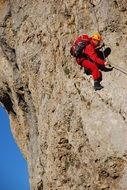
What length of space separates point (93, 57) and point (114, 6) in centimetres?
290

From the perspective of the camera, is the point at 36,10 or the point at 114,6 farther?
the point at 36,10

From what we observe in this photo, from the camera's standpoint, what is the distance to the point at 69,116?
20141 mm

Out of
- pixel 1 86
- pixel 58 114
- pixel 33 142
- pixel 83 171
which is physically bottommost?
pixel 83 171

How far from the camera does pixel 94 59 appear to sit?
19109 mm

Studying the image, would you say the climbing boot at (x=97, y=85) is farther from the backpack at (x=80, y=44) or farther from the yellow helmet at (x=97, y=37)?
the yellow helmet at (x=97, y=37)

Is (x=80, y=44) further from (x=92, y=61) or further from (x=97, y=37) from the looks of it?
(x=92, y=61)

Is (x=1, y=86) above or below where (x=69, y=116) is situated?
above

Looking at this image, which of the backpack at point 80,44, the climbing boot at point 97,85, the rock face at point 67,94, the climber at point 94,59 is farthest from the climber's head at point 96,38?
the climbing boot at point 97,85

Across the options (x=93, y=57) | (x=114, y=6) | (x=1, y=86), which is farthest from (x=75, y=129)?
(x=1, y=86)

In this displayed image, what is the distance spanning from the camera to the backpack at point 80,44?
19297mm

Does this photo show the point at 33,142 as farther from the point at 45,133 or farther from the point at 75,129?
the point at 75,129

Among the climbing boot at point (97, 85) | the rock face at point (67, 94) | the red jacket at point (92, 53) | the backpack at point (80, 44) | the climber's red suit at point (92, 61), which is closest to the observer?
the rock face at point (67, 94)

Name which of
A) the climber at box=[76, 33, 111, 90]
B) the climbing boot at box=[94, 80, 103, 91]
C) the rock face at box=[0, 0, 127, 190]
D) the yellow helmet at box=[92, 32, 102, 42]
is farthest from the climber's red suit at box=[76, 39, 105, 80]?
the rock face at box=[0, 0, 127, 190]

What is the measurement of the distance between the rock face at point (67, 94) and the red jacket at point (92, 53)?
698 millimetres
